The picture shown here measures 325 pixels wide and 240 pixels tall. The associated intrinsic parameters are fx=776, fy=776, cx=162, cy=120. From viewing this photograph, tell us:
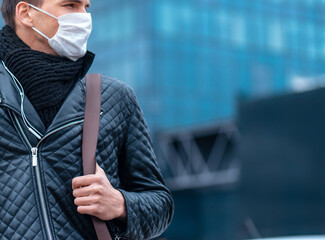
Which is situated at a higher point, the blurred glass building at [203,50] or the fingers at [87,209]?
the fingers at [87,209]

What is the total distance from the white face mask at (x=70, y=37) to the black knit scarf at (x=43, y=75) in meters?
0.05

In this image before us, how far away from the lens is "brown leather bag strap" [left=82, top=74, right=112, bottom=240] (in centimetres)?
253

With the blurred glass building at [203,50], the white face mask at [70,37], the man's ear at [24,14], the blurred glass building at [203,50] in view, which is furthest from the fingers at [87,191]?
the blurred glass building at [203,50]

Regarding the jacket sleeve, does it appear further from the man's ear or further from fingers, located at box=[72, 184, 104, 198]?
the man's ear

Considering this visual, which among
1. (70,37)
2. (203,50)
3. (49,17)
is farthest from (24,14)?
(203,50)

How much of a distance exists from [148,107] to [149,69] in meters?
1.81

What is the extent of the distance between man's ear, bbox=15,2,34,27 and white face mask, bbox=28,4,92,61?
0.03 metres

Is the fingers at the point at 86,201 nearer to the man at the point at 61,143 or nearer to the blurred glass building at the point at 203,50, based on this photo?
the man at the point at 61,143

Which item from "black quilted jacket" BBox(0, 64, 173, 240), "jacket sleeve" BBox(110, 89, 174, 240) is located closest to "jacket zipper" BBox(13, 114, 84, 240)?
"black quilted jacket" BBox(0, 64, 173, 240)

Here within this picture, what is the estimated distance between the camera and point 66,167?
2.58m

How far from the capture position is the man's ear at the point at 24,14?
2814 mm

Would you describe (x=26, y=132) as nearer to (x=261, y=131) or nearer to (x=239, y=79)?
(x=261, y=131)

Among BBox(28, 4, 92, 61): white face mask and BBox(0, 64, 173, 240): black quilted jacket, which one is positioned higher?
BBox(28, 4, 92, 61): white face mask

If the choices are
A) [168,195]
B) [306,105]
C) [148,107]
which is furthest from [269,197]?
[168,195]
